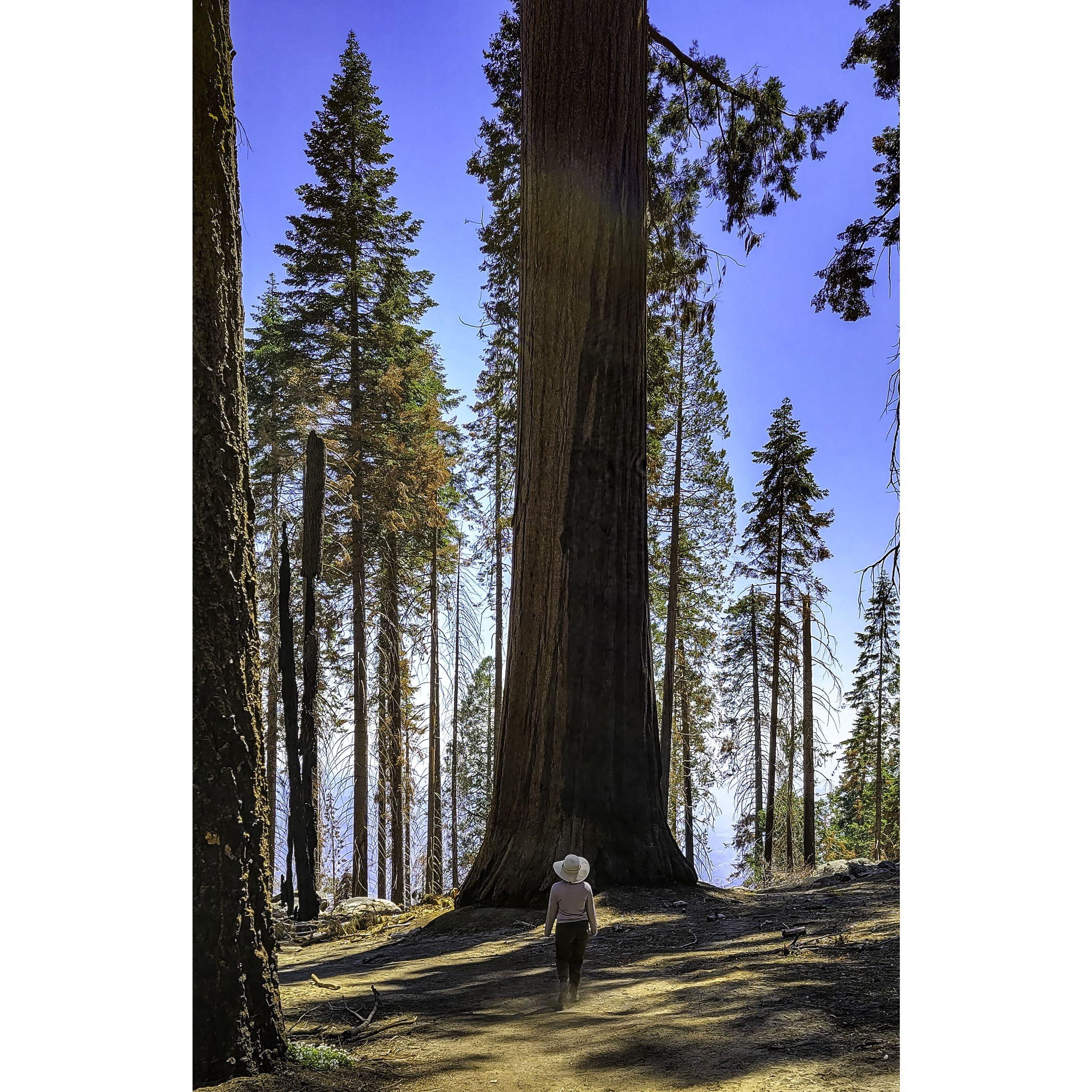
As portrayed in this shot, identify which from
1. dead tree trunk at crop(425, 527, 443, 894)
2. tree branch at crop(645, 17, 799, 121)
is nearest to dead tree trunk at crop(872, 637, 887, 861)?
tree branch at crop(645, 17, 799, 121)

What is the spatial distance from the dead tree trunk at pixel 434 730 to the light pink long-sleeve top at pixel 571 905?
835 centimetres

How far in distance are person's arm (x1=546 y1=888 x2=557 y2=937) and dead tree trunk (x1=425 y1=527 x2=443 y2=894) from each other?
834 cm

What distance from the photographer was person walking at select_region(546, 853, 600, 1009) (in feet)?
6.75

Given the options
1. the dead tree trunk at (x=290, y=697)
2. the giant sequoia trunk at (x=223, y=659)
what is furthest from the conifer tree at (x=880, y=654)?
the dead tree trunk at (x=290, y=697)

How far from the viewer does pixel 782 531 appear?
11281 millimetres

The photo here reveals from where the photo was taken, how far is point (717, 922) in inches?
111

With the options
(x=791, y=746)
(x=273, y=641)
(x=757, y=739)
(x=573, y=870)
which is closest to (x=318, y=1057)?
(x=573, y=870)

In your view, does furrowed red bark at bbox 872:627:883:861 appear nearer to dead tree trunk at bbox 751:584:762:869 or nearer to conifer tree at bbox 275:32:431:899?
dead tree trunk at bbox 751:584:762:869

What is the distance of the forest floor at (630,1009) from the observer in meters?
1.49

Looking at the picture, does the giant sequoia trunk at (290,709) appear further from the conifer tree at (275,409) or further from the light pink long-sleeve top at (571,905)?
the conifer tree at (275,409)

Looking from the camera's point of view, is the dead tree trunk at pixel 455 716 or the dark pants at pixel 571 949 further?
the dead tree trunk at pixel 455 716
